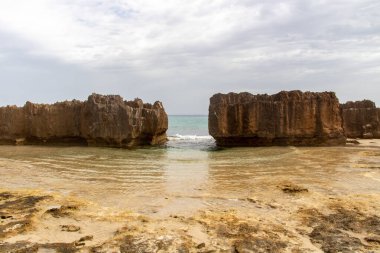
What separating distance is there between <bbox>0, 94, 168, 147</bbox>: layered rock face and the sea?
508 centimetres

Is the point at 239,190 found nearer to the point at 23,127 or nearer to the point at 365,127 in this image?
the point at 23,127

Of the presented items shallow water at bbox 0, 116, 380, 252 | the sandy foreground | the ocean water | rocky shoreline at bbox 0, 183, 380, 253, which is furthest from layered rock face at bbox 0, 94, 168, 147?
rocky shoreline at bbox 0, 183, 380, 253

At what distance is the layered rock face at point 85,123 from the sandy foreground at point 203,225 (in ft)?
43.8

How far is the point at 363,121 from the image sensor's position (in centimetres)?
2847

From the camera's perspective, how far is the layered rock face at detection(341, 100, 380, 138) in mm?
28078

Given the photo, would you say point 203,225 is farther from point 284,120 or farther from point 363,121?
point 363,121

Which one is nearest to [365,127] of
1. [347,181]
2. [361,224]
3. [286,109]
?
[286,109]

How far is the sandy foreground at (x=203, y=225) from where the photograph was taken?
16.9 feet

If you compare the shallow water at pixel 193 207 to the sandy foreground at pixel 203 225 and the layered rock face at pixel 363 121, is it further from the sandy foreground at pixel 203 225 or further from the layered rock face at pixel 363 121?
the layered rock face at pixel 363 121

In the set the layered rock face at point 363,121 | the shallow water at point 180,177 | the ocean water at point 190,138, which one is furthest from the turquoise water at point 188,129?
the shallow water at point 180,177

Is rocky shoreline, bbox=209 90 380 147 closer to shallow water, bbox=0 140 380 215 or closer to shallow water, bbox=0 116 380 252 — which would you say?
shallow water, bbox=0 140 380 215

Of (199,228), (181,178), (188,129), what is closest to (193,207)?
(199,228)

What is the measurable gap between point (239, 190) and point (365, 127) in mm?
22921

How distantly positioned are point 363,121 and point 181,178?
2244 cm
